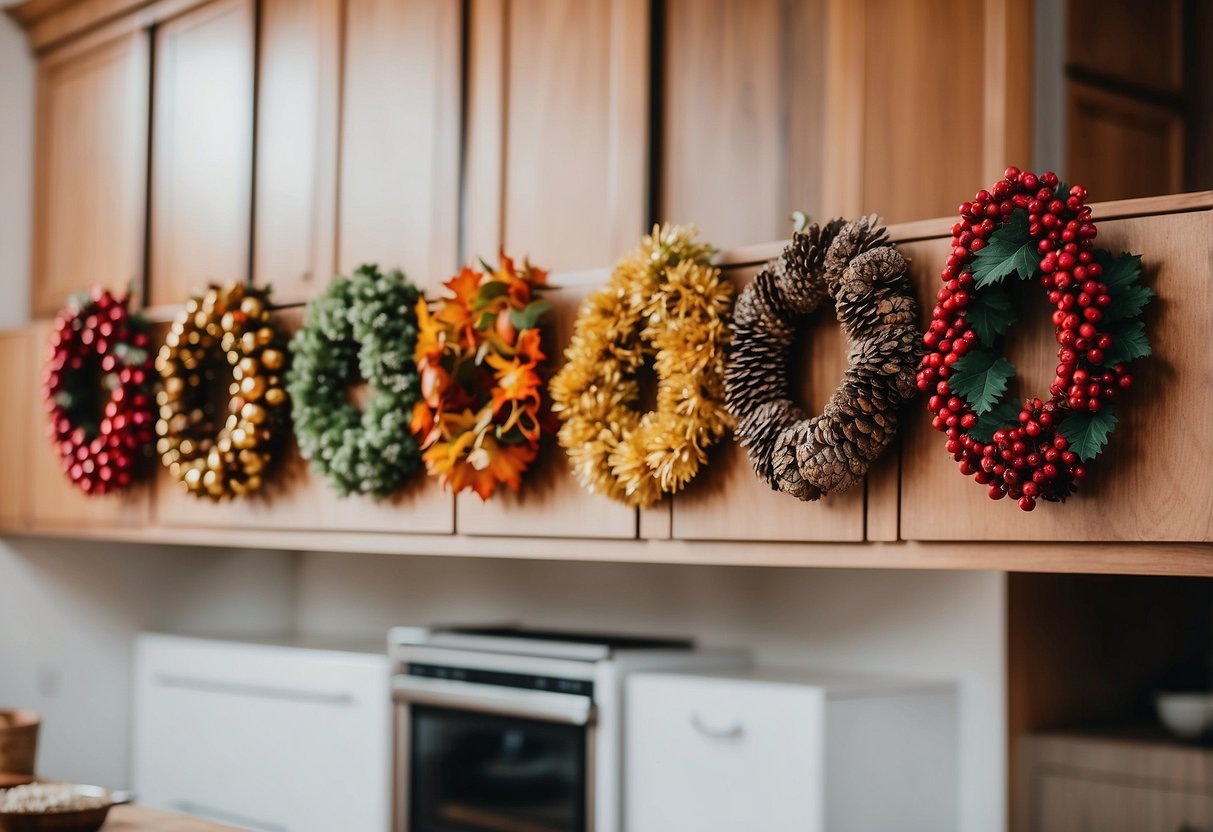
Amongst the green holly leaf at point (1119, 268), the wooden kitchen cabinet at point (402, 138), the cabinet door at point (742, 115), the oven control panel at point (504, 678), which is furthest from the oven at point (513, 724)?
the green holly leaf at point (1119, 268)

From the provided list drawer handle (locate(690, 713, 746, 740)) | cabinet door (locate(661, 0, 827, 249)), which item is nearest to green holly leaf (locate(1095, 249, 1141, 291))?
cabinet door (locate(661, 0, 827, 249))

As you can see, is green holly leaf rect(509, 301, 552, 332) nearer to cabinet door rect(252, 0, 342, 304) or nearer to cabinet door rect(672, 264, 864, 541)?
cabinet door rect(672, 264, 864, 541)

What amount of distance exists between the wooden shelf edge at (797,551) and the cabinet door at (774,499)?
0.03 meters

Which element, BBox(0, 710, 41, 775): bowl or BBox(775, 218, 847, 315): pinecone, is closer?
BBox(775, 218, 847, 315): pinecone

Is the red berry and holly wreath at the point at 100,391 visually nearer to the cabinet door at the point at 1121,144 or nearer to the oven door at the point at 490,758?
the oven door at the point at 490,758

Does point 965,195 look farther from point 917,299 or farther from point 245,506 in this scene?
point 245,506

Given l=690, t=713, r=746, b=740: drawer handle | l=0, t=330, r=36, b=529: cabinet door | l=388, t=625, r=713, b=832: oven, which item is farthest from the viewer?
l=0, t=330, r=36, b=529: cabinet door

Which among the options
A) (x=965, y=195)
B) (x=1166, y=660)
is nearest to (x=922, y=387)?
(x=965, y=195)

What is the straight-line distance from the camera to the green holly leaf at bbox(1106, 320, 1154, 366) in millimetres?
1833

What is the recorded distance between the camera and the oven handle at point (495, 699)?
114 inches

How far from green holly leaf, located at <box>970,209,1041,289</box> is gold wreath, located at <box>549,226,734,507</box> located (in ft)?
1.62

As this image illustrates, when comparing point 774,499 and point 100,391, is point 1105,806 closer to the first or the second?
point 774,499

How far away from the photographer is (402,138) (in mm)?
3250

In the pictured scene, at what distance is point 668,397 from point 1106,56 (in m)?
1.67
